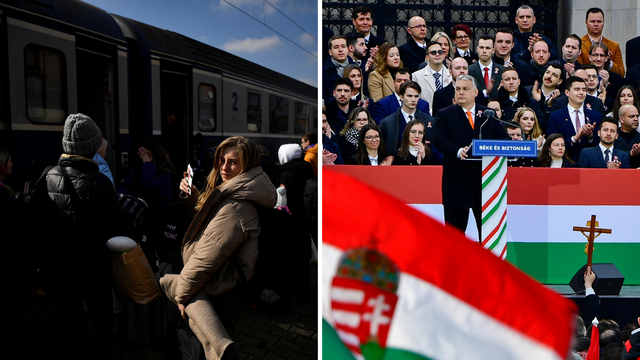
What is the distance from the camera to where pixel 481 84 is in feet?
14.0

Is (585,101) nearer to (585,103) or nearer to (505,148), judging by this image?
(585,103)

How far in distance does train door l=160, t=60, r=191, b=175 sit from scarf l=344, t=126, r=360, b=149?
1.73 meters

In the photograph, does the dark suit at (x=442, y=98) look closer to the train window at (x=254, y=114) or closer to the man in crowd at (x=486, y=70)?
the man in crowd at (x=486, y=70)

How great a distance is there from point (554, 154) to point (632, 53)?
1479mm

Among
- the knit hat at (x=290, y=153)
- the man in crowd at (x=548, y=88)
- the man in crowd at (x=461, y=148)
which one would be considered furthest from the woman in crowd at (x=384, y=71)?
the man in crowd at (x=548, y=88)

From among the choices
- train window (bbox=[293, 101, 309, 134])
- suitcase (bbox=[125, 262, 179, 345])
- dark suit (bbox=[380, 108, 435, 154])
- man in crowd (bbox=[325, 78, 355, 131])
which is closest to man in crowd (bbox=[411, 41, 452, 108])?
dark suit (bbox=[380, 108, 435, 154])

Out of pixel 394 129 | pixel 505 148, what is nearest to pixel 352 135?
pixel 394 129

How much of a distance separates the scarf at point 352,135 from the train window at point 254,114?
2.71 meters

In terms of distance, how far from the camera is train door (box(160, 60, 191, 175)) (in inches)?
188

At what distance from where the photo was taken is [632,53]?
4.59 m

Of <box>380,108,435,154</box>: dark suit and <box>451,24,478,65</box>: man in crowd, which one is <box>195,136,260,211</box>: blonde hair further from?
<box>451,24,478,65</box>: man in crowd

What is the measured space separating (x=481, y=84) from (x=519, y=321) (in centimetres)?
349

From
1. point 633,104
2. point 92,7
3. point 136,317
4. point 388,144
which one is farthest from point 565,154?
point 92,7

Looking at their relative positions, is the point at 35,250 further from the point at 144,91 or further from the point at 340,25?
the point at 340,25
